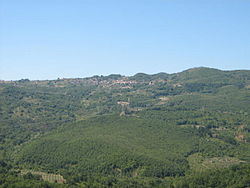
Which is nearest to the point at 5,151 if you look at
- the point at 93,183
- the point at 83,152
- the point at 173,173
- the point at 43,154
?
the point at 43,154

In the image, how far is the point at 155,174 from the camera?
15000 cm

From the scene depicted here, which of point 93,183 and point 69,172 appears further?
point 69,172

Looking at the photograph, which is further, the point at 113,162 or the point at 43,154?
the point at 43,154

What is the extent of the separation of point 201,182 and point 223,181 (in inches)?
317

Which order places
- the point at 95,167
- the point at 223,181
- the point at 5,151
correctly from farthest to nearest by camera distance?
the point at 5,151 → the point at 95,167 → the point at 223,181

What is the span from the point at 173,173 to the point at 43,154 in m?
67.8

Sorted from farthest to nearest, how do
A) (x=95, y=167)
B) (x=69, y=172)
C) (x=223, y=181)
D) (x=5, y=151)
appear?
(x=5, y=151)
(x=95, y=167)
(x=69, y=172)
(x=223, y=181)

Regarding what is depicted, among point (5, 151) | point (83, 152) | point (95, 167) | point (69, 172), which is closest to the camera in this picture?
point (69, 172)

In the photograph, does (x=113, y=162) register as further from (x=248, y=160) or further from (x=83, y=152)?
(x=248, y=160)

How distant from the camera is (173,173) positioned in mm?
151625

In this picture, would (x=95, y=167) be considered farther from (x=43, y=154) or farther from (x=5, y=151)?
(x=5, y=151)

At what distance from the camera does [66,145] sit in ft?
606

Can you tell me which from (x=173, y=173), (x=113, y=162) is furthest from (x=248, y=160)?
(x=113, y=162)

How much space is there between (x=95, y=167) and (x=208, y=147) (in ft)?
218
